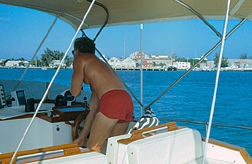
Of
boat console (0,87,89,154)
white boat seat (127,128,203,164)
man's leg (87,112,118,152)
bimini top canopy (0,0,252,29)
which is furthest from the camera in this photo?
bimini top canopy (0,0,252,29)

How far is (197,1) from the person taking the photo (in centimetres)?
301

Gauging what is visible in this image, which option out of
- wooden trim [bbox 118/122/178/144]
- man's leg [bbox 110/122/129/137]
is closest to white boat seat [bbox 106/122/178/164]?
wooden trim [bbox 118/122/178/144]

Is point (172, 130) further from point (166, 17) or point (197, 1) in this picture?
point (166, 17)

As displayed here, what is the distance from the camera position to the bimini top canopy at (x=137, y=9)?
10.1ft

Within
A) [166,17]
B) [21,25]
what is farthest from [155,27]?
[166,17]

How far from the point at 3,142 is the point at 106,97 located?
1.03 meters

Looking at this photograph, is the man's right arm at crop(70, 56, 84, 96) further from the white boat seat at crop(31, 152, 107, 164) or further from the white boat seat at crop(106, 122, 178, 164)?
the white boat seat at crop(31, 152, 107, 164)

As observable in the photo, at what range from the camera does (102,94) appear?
2.43 meters

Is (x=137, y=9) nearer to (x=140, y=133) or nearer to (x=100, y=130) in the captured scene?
(x=100, y=130)

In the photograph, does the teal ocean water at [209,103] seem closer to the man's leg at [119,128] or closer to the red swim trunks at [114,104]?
the man's leg at [119,128]

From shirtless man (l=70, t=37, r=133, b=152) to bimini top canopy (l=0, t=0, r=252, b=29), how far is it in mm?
894

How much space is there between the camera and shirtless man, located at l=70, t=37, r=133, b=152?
238 cm

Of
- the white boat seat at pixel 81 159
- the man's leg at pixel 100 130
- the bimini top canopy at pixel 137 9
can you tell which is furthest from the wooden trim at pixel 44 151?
the bimini top canopy at pixel 137 9

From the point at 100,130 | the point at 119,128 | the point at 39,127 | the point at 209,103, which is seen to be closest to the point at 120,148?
the point at 100,130
